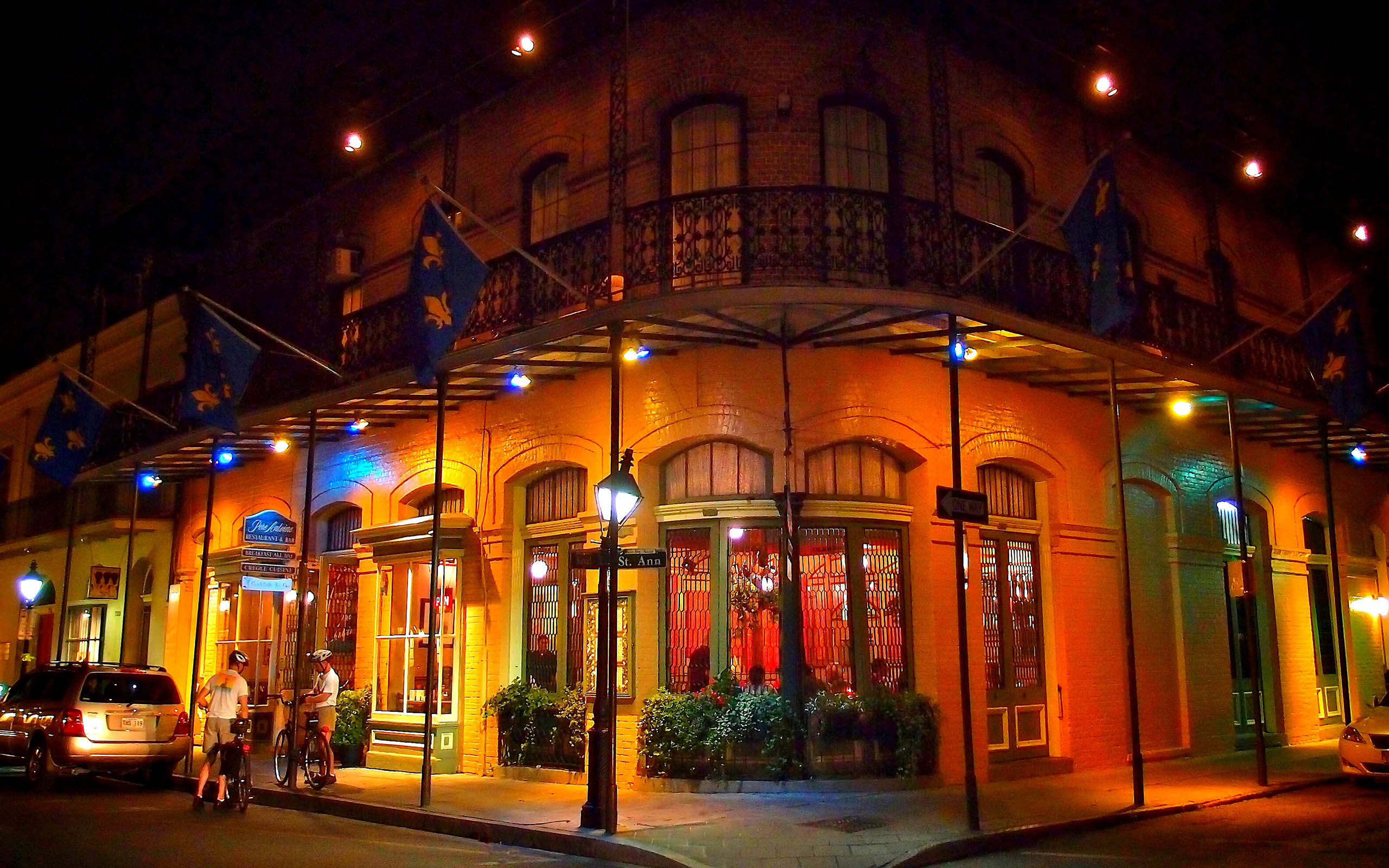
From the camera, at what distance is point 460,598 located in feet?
53.5

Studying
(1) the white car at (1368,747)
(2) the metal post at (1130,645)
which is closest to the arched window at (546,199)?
(2) the metal post at (1130,645)

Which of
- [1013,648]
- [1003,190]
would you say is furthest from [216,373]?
[1013,648]

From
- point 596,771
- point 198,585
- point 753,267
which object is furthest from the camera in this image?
point 198,585

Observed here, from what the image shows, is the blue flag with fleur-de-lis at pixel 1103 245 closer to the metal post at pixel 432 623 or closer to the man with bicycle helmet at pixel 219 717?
the metal post at pixel 432 623

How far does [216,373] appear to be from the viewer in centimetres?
1562

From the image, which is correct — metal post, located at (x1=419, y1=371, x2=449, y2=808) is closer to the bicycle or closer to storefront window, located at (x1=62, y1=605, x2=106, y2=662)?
the bicycle

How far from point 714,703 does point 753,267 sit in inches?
193

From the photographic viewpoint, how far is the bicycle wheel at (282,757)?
14570 millimetres

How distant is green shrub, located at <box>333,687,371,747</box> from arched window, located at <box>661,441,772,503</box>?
5745mm

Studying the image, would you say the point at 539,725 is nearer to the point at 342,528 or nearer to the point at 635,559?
the point at 635,559

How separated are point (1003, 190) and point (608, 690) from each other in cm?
904

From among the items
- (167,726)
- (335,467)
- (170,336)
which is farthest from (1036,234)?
(170,336)

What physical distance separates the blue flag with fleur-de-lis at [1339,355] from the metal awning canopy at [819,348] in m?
0.83

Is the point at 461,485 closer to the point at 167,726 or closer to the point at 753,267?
the point at 167,726
